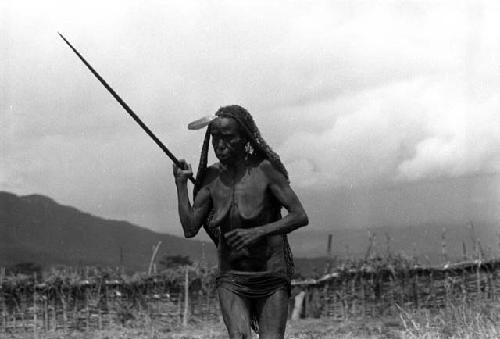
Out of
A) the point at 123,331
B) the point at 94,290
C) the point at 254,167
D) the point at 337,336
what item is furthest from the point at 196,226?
the point at 94,290

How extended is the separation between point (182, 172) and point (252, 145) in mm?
564

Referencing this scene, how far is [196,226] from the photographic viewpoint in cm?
661

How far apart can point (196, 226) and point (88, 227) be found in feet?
395

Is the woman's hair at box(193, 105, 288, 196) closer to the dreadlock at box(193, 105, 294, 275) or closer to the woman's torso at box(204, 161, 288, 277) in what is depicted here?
the dreadlock at box(193, 105, 294, 275)

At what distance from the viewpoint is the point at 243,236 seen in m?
6.27

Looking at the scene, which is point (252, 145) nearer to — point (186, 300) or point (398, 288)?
point (186, 300)

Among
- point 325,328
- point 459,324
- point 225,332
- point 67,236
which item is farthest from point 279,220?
point 67,236

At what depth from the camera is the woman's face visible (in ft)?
21.1

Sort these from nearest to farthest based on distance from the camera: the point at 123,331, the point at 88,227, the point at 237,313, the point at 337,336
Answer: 1. the point at 237,313
2. the point at 337,336
3. the point at 123,331
4. the point at 88,227

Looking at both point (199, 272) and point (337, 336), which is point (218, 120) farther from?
point (199, 272)

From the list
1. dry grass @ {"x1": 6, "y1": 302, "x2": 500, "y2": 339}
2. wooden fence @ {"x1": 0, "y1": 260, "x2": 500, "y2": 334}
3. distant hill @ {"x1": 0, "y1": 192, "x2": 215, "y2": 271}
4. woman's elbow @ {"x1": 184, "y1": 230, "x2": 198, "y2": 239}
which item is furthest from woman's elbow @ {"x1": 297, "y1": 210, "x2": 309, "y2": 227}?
distant hill @ {"x1": 0, "y1": 192, "x2": 215, "y2": 271}

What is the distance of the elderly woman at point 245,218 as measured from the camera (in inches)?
248

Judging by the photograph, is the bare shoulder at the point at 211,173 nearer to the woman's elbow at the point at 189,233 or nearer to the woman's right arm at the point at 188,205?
the woman's right arm at the point at 188,205

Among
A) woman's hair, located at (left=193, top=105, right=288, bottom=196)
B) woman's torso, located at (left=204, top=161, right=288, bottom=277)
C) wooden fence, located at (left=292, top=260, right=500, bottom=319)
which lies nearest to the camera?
woman's torso, located at (left=204, top=161, right=288, bottom=277)
